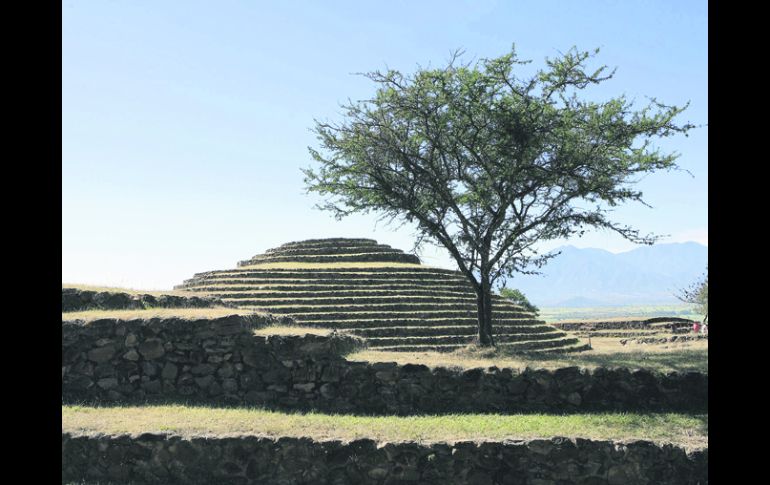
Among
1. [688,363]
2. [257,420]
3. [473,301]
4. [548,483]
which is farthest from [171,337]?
[473,301]

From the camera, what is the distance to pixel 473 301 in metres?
25.8

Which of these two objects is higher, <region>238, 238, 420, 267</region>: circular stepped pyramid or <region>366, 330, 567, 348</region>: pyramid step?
<region>238, 238, 420, 267</region>: circular stepped pyramid

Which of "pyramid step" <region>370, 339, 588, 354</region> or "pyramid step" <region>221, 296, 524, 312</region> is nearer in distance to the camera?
"pyramid step" <region>370, 339, 588, 354</region>

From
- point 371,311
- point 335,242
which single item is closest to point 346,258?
point 335,242

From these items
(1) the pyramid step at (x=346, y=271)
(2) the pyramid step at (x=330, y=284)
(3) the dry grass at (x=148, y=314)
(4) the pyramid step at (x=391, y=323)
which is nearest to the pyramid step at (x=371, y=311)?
(4) the pyramid step at (x=391, y=323)

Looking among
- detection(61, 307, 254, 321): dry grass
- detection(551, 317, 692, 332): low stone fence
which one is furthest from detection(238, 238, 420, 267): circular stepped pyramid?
A: detection(551, 317, 692, 332): low stone fence

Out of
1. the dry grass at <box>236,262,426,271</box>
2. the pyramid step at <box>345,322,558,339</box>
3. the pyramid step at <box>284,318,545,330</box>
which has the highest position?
the dry grass at <box>236,262,426,271</box>

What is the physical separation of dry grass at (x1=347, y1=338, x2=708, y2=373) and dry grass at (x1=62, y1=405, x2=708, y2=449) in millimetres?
1359

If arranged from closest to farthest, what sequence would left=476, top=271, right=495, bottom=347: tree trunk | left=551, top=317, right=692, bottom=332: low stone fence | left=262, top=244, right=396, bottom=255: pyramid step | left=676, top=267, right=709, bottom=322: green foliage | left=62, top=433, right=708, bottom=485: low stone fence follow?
left=62, top=433, right=708, bottom=485: low stone fence, left=476, top=271, right=495, bottom=347: tree trunk, left=262, top=244, right=396, bottom=255: pyramid step, left=551, top=317, right=692, bottom=332: low stone fence, left=676, top=267, right=709, bottom=322: green foliage

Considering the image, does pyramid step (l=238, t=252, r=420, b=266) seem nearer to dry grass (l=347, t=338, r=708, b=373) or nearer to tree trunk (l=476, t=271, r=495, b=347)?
tree trunk (l=476, t=271, r=495, b=347)

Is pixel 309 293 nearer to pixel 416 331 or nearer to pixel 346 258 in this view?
pixel 416 331

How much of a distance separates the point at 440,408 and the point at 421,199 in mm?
8919

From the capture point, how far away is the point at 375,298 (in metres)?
24.0

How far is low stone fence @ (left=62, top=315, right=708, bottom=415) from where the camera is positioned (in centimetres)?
1373
